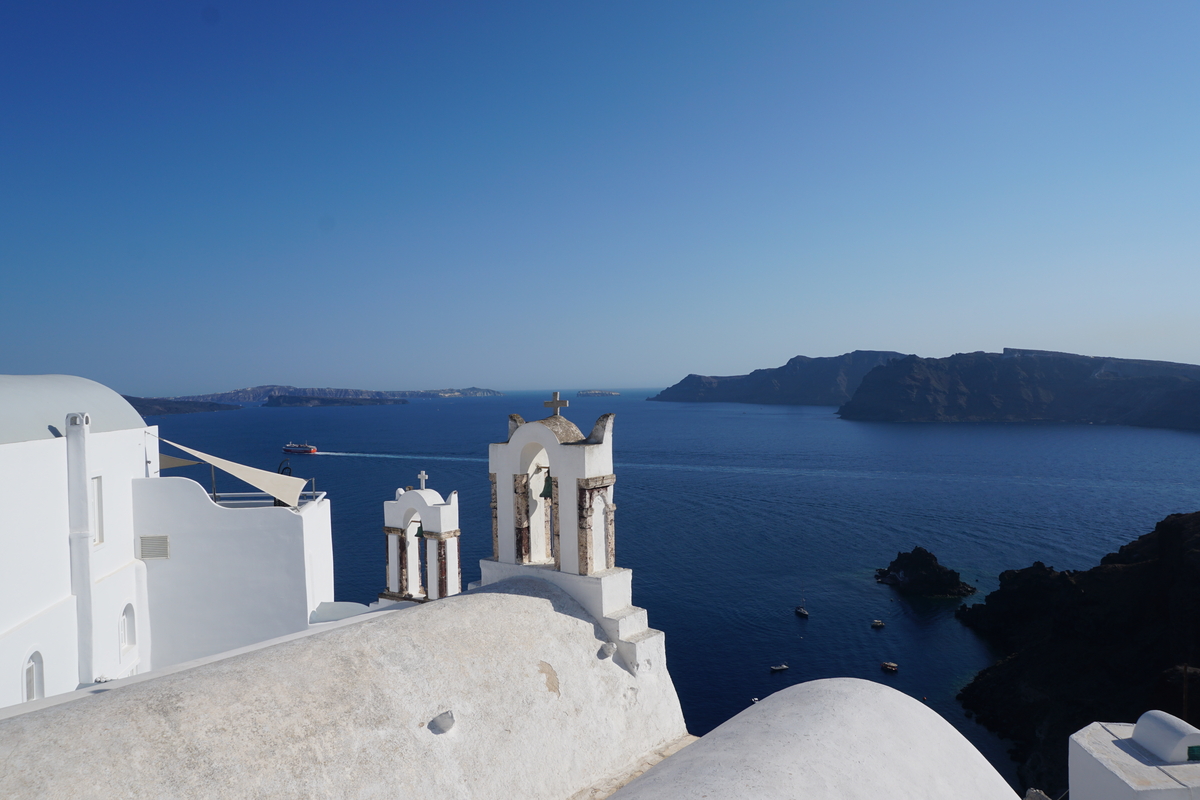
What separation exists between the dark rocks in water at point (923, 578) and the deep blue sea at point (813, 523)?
3.48 feet

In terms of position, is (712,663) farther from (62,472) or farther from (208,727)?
(208,727)

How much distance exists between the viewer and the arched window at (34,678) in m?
10.9

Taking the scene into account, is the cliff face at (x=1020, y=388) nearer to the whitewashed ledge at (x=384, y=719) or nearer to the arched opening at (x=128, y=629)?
the arched opening at (x=128, y=629)

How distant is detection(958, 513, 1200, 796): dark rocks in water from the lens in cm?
2588

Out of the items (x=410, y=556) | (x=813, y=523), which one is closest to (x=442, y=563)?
(x=410, y=556)

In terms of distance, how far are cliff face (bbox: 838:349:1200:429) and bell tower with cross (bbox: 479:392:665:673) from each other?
153 meters

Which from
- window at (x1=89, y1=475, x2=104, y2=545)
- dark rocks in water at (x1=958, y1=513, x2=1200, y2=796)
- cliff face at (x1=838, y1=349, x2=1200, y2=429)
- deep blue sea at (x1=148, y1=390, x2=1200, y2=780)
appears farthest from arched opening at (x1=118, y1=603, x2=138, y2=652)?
cliff face at (x1=838, y1=349, x2=1200, y2=429)

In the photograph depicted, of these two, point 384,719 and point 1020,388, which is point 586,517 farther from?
point 1020,388

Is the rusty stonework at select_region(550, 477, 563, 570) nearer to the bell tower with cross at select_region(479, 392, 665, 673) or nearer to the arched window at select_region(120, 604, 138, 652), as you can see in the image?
the bell tower with cross at select_region(479, 392, 665, 673)

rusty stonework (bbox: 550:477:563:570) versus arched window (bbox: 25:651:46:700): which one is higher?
rusty stonework (bbox: 550:477:563:570)

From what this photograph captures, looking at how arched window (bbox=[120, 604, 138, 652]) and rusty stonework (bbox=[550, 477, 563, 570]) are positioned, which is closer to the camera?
rusty stonework (bbox=[550, 477, 563, 570])

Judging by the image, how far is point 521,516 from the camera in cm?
918

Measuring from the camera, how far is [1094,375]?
485ft

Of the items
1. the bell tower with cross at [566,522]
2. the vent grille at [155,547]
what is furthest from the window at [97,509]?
the bell tower with cross at [566,522]
